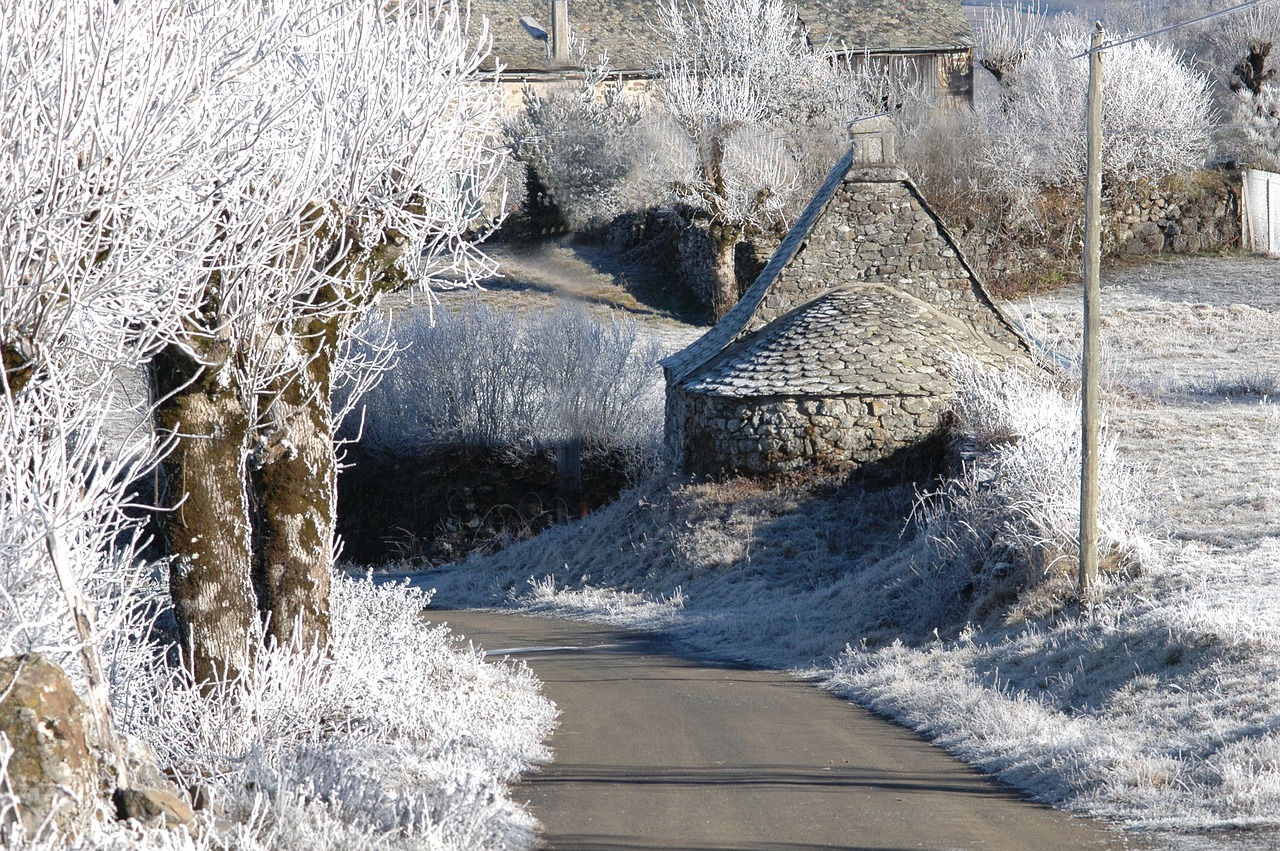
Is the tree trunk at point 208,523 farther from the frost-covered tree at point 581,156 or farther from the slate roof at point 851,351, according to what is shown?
the frost-covered tree at point 581,156

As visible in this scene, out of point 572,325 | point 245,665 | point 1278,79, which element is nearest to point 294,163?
point 245,665

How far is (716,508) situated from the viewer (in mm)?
18578

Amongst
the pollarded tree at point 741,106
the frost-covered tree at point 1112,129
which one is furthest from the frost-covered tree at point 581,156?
the frost-covered tree at point 1112,129

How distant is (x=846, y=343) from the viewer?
18.3 m

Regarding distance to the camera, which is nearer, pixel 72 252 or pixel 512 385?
pixel 72 252

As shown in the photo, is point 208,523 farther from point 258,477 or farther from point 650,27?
point 650,27

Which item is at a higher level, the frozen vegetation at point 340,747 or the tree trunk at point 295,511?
the tree trunk at point 295,511

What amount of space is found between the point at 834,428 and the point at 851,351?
1134mm

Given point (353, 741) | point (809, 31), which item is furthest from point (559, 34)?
point (353, 741)

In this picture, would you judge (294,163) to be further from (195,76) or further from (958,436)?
(958,436)

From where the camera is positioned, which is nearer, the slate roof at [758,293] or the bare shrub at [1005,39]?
the slate roof at [758,293]

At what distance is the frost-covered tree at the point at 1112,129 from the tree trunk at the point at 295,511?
2884 centimetres

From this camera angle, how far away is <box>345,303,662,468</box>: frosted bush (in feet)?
88.6

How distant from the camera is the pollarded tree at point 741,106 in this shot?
33656mm
